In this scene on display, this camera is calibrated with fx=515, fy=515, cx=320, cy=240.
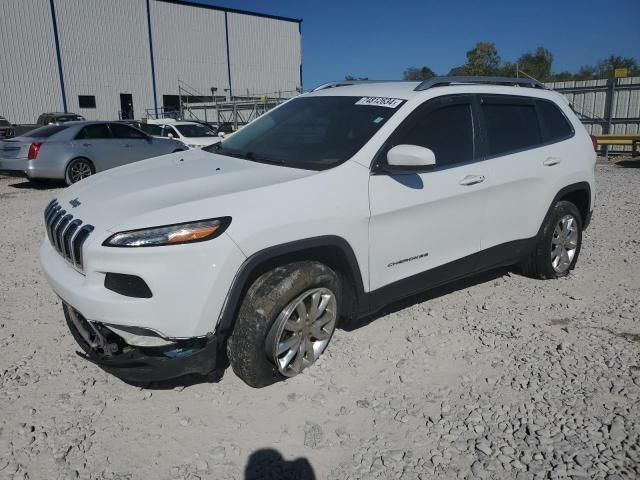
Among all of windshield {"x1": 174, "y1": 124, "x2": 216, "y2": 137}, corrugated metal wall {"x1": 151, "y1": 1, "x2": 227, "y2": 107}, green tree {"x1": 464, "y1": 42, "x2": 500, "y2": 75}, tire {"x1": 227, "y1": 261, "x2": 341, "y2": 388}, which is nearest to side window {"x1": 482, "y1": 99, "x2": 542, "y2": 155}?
tire {"x1": 227, "y1": 261, "x2": 341, "y2": 388}

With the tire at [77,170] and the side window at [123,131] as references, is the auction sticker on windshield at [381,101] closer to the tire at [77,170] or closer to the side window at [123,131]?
the tire at [77,170]

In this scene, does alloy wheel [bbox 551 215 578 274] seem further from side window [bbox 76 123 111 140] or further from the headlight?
side window [bbox 76 123 111 140]

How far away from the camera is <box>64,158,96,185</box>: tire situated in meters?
10.8

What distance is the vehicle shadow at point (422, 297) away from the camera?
396 centimetres

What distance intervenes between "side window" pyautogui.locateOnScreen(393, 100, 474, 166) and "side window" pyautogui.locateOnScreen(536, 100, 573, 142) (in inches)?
42.7

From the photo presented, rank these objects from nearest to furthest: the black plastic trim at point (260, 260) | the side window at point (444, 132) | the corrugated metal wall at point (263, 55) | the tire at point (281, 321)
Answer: the black plastic trim at point (260, 260) < the tire at point (281, 321) < the side window at point (444, 132) < the corrugated metal wall at point (263, 55)

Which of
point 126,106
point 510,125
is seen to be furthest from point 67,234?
point 126,106

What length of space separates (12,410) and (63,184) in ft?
33.2

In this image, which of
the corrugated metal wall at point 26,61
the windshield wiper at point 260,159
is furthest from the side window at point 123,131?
the corrugated metal wall at point 26,61

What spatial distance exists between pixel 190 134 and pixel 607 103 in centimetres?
1380

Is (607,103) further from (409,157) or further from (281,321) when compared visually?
(281,321)

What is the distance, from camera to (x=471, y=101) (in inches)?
156

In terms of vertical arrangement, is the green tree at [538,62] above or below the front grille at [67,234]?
above

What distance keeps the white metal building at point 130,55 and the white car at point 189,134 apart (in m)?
16.0
